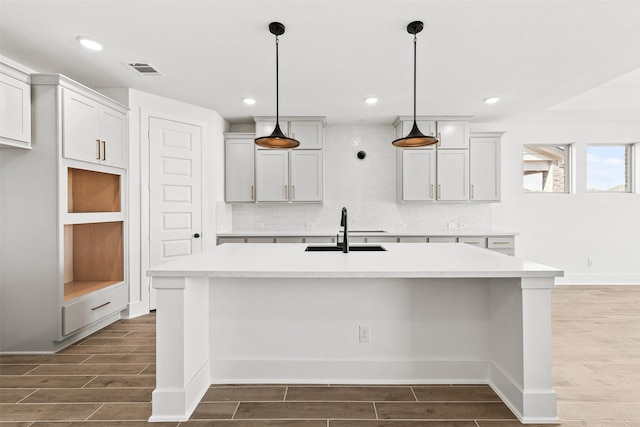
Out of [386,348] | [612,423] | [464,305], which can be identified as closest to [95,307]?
[386,348]

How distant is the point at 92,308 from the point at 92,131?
1648 millimetres

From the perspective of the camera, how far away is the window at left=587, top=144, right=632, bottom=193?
5457mm

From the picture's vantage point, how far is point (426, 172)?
4.97 m

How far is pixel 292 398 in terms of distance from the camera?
2.17m

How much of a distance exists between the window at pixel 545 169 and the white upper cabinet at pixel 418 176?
5.62 feet

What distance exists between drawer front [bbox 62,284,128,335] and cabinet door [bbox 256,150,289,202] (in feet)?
6.95

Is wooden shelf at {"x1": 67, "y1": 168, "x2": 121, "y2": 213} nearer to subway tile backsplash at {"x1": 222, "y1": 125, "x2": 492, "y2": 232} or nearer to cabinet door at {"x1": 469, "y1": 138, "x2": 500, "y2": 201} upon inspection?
subway tile backsplash at {"x1": 222, "y1": 125, "x2": 492, "y2": 232}

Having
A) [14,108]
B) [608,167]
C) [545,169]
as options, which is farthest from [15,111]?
[608,167]

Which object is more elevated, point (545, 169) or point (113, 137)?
point (113, 137)

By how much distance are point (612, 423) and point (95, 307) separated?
396 centimetres

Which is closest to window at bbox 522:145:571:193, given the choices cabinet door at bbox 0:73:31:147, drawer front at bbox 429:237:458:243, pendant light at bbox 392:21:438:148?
drawer front at bbox 429:237:458:243

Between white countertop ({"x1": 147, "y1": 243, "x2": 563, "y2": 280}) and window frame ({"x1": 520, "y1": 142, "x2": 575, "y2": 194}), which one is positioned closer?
white countertop ({"x1": 147, "y1": 243, "x2": 563, "y2": 280})

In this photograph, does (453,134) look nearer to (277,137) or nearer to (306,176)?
(306,176)

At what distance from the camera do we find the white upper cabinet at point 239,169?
16.6 ft
